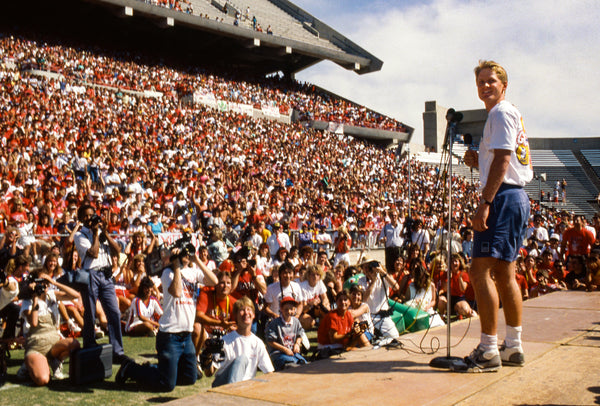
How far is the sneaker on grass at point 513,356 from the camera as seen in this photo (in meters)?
3.25

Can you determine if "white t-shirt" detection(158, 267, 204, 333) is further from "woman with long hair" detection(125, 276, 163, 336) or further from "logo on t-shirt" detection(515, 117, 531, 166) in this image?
"logo on t-shirt" detection(515, 117, 531, 166)

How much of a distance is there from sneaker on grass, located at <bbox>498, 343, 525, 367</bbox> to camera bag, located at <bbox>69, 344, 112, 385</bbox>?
4.01 metres

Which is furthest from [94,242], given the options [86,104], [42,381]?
[86,104]

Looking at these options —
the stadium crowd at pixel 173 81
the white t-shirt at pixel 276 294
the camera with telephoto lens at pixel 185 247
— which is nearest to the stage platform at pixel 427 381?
the camera with telephoto lens at pixel 185 247

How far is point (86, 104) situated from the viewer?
20469 mm

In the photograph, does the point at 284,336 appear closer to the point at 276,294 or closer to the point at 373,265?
the point at 276,294

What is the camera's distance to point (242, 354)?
15.5ft

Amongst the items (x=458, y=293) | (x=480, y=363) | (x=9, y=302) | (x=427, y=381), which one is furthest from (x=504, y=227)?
(x=9, y=302)

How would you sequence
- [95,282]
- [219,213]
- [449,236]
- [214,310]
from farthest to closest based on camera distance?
1. [219,213]
2. [214,310]
3. [95,282]
4. [449,236]

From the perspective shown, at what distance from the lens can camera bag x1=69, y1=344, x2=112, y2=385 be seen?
17.9ft

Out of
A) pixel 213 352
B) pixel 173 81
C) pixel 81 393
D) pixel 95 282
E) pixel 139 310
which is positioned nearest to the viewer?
pixel 81 393

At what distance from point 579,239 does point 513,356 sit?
8037mm

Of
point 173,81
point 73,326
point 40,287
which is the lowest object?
point 73,326

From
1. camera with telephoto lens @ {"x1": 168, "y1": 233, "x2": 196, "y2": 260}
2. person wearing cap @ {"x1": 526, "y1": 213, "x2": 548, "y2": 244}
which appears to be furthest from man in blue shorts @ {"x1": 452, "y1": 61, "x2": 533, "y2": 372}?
person wearing cap @ {"x1": 526, "y1": 213, "x2": 548, "y2": 244}
